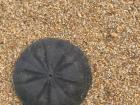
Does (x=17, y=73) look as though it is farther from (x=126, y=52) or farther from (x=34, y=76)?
(x=126, y=52)

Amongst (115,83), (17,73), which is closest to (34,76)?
(17,73)

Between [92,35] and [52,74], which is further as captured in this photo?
[92,35]

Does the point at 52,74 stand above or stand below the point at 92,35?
below

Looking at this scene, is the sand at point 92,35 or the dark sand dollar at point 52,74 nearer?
the dark sand dollar at point 52,74

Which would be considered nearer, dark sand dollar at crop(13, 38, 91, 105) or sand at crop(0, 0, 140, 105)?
dark sand dollar at crop(13, 38, 91, 105)
